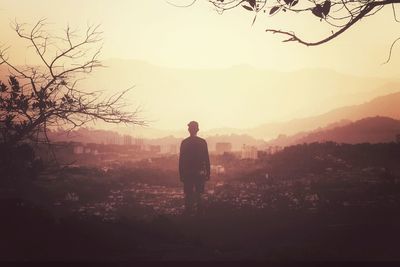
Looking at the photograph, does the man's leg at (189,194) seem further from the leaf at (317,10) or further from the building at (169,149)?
the building at (169,149)

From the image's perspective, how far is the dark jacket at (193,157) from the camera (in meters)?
11.9

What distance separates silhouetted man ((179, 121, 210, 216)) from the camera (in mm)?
11906

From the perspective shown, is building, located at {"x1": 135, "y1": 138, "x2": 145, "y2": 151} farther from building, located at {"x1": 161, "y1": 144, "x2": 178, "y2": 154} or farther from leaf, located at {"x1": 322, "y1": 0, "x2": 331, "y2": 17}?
leaf, located at {"x1": 322, "y1": 0, "x2": 331, "y2": 17}

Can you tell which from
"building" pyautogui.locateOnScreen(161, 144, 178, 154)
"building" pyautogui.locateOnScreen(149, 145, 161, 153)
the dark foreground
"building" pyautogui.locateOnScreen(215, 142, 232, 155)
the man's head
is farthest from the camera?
"building" pyautogui.locateOnScreen(149, 145, 161, 153)

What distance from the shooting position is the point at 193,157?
11922 millimetres

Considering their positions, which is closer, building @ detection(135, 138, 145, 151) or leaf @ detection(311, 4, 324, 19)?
leaf @ detection(311, 4, 324, 19)

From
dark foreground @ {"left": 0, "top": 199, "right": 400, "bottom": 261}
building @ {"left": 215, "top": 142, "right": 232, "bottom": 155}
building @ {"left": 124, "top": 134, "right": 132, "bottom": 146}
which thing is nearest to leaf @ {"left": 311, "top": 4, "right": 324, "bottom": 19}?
dark foreground @ {"left": 0, "top": 199, "right": 400, "bottom": 261}

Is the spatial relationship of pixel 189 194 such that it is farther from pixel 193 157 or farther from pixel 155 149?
pixel 155 149

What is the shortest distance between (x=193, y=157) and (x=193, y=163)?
0.16m

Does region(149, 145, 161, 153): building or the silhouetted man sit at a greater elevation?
region(149, 145, 161, 153): building

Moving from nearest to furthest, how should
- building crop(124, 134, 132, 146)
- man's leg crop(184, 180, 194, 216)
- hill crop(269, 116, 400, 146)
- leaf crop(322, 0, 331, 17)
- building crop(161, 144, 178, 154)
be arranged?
leaf crop(322, 0, 331, 17)
man's leg crop(184, 180, 194, 216)
hill crop(269, 116, 400, 146)
building crop(161, 144, 178, 154)
building crop(124, 134, 132, 146)

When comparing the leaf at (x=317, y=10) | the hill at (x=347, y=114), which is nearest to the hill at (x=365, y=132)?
the hill at (x=347, y=114)

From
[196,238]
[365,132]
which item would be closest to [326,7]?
[196,238]

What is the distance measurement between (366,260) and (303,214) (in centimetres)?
453
